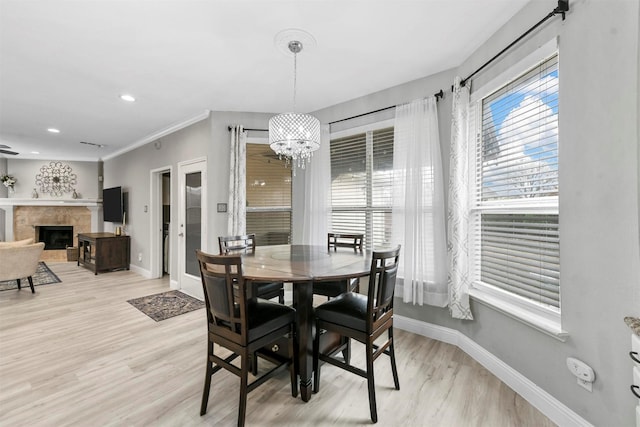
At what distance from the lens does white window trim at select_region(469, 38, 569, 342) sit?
1.73 m

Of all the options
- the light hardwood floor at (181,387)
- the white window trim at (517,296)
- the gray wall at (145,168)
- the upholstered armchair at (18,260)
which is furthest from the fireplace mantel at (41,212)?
the white window trim at (517,296)

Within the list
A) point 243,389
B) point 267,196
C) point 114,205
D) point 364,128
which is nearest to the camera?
point 243,389

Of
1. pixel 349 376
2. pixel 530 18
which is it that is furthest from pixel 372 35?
pixel 349 376

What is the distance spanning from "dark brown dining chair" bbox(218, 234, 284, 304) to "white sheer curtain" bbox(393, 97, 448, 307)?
4.17 ft

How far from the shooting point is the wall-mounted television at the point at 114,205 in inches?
238

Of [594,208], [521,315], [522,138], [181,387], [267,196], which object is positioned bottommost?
[181,387]

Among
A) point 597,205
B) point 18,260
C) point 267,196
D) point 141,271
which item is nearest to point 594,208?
point 597,205

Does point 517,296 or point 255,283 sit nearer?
point 517,296

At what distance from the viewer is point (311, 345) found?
1.88 m

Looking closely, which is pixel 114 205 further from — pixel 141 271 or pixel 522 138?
pixel 522 138

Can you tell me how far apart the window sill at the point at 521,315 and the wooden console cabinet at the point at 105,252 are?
6403 mm

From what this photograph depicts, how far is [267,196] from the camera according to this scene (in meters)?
4.02

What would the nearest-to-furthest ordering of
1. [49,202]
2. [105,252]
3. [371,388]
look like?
[371,388] → [105,252] → [49,202]

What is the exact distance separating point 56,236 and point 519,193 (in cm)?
979
